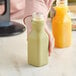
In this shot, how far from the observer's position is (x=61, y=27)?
3.26 ft

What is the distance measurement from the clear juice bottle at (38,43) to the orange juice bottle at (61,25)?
0.16 m

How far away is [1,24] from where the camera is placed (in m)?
1.21

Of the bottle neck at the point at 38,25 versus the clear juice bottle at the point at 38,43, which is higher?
the bottle neck at the point at 38,25

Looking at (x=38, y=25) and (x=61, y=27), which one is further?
(x=61, y=27)

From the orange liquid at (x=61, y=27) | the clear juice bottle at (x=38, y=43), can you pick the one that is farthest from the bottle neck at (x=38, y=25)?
the orange liquid at (x=61, y=27)

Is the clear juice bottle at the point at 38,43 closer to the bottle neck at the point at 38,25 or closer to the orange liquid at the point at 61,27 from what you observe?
the bottle neck at the point at 38,25

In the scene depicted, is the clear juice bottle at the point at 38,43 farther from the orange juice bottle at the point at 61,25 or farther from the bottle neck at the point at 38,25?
the orange juice bottle at the point at 61,25

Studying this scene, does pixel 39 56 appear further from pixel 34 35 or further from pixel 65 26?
pixel 65 26

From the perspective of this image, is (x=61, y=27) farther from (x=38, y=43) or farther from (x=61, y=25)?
(x=38, y=43)

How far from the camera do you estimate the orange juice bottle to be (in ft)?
3.26

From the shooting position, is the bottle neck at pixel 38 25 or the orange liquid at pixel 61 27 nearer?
Answer: the bottle neck at pixel 38 25

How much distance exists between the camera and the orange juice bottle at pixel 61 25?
99 centimetres

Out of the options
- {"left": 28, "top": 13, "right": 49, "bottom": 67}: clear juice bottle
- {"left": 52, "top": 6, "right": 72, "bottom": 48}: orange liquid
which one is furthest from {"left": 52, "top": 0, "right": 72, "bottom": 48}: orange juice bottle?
{"left": 28, "top": 13, "right": 49, "bottom": 67}: clear juice bottle


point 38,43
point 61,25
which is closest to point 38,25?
point 38,43
